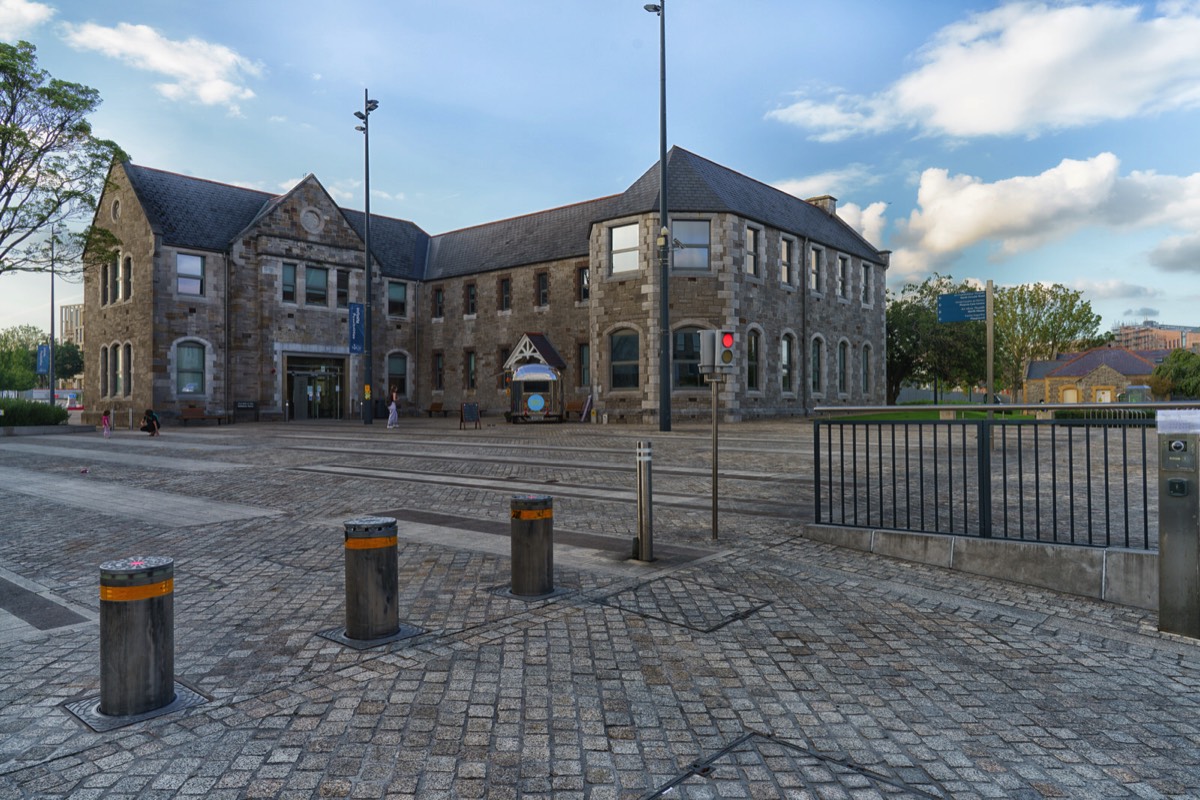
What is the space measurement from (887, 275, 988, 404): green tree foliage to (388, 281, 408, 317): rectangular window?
3083 centimetres

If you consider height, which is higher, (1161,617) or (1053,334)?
(1053,334)

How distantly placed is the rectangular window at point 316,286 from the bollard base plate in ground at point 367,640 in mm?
34534

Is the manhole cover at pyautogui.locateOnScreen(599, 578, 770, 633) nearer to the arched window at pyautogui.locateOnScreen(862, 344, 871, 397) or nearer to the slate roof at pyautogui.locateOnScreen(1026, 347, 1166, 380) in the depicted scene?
the arched window at pyautogui.locateOnScreen(862, 344, 871, 397)

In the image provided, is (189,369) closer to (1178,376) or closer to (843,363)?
(843,363)

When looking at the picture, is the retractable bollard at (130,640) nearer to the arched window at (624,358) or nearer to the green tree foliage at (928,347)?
the arched window at (624,358)

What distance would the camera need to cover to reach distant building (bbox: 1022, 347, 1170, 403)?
78438 mm

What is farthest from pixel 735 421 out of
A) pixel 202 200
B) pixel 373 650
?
pixel 202 200

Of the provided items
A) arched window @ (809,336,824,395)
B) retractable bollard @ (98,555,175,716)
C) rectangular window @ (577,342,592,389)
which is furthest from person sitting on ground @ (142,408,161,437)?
arched window @ (809,336,824,395)

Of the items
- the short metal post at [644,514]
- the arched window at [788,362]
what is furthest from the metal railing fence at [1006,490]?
the arched window at [788,362]

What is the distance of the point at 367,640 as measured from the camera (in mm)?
4176

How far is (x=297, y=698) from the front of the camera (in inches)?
135

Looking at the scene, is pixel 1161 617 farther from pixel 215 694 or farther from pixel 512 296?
pixel 512 296

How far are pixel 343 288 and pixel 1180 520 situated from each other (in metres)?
37.6

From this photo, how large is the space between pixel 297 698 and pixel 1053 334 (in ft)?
262
